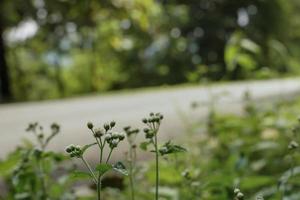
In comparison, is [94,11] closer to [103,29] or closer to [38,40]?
[103,29]

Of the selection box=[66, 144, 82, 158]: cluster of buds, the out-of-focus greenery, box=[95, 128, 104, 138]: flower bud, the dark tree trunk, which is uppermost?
box=[95, 128, 104, 138]: flower bud

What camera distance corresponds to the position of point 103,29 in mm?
23328

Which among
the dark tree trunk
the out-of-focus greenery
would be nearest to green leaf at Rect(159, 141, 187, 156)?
the out-of-focus greenery

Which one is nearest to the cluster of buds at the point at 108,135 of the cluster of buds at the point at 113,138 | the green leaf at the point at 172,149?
the cluster of buds at the point at 113,138

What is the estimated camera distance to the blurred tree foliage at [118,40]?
53.2 ft

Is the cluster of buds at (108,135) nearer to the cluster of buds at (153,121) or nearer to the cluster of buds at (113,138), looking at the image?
the cluster of buds at (113,138)

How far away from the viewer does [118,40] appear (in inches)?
653

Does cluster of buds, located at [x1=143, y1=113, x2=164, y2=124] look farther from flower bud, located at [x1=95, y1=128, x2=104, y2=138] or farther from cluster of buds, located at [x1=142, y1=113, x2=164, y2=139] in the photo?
flower bud, located at [x1=95, y1=128, x2=104, y2=138]

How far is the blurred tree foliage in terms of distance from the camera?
1622cm

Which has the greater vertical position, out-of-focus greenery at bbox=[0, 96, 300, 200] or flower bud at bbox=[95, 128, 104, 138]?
flower bud at bbox=[95, 128, 104, 138]

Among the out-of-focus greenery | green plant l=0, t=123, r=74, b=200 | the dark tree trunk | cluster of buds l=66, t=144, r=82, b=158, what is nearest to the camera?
cluster of buds l=66, t=144, r=82, b=158

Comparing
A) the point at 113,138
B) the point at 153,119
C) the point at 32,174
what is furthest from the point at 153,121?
the point at 32,174

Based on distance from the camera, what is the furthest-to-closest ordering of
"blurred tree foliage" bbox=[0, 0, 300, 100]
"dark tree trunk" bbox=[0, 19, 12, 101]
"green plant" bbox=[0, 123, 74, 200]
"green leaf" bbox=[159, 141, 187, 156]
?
1. "dark tree trunk" bbox=[0, 19, 12, 101]
2. "blurred tree foliage" bbox=[0, 0, 300, 100]
3. "green plant" bbox=[0, 123, 74, 200]
4. "green leaf" bbox=[159, 141, 187, 156]

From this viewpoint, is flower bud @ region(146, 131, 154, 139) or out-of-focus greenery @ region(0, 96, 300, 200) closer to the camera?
flower bud @ region(146, 131, 154, 139)
